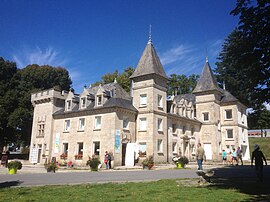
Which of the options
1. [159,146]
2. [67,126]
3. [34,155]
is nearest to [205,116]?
[159,146]

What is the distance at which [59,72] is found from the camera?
50.7 meters

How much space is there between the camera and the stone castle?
2831 cm

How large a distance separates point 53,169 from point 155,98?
1411 centimetres

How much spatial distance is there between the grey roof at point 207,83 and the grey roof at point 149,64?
34.4 feet

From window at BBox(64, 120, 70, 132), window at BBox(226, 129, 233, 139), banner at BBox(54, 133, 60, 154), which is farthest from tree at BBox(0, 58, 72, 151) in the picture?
window at BBox(226, 129, 233, 139)

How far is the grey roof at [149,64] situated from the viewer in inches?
1195

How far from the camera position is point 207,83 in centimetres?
3994

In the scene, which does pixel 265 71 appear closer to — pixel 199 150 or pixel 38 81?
pixel 199 150

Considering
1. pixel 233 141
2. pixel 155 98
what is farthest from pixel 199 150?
pixel 233 141

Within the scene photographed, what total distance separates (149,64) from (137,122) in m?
7.00

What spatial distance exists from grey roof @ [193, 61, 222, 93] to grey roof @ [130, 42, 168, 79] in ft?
34.4

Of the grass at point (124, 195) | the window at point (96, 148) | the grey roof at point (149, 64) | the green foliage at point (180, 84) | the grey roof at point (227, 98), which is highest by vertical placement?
the green foliage at point (180, 84)

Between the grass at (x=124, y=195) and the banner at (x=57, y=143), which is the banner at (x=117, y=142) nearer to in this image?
the banner at (x=57, y=143)

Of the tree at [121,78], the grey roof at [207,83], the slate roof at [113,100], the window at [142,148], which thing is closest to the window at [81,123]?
the slate roof at [113,100]
